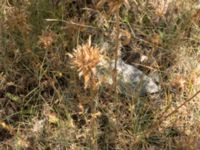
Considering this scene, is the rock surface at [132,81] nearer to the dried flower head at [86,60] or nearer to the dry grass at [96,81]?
the dry grass at [96,81]

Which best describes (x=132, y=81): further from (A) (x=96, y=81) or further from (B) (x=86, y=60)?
(B) (x=86, y=60)

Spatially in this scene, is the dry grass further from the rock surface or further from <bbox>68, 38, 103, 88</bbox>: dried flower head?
<bbox>68, 38, 103, 88</bbox>: dried flower head

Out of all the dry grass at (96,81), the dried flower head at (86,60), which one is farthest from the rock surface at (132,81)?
the dried flower head at (86,60)

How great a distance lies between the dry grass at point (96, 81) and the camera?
4.97ft

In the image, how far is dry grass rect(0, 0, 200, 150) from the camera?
59.7 inches

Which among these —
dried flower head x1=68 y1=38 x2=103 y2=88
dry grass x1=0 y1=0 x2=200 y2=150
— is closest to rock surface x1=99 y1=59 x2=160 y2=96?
dry grass x1=0 y1=0 x2=200 y2=150

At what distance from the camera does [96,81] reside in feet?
4.55

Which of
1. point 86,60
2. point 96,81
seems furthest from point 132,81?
point 86,60

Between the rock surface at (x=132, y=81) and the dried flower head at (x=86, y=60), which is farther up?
the dried flower head at (x=86, y=60)

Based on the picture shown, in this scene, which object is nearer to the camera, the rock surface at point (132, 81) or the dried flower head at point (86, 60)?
the dried flower head at point (86, 60)

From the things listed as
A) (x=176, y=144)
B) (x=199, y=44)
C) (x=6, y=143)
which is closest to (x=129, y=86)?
(x=176, y=144)

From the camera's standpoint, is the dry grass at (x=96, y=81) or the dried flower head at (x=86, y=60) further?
the dry grass at (x=96, y=81)

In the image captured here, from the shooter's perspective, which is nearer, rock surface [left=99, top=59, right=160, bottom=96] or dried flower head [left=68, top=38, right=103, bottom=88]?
dried flower head [left=68, top=38, right=103, bottom=88]

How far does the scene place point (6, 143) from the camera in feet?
5.02
